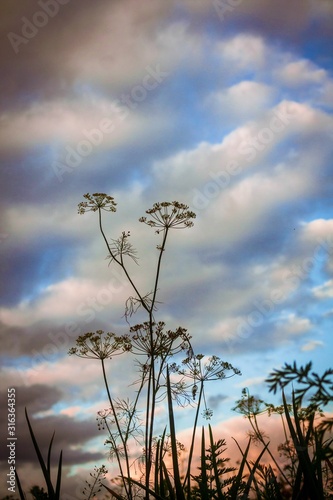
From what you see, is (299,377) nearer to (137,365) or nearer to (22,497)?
(22,497)

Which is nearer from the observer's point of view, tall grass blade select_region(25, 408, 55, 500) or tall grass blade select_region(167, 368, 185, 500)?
tall grass blade select_region(167, 368, 185, 500)

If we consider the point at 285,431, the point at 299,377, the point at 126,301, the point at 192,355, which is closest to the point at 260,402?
the point at 285,431

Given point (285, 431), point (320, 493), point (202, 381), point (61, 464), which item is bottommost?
point (320, 493)

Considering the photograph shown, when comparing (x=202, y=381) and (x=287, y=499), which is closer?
(x=287, y=499)

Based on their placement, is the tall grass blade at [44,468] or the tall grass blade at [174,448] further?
the tall grass blade at [44,468]

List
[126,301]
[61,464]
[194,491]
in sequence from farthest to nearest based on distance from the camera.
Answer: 1. [126,301]
2. [194,491]
3. [61,464]

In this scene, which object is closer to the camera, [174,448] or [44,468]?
[174,448]

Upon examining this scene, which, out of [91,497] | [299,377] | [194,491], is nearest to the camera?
[299,377]

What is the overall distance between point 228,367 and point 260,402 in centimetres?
136

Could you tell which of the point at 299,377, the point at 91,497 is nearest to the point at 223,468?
the point at 91,497

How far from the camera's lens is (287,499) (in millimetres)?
4422

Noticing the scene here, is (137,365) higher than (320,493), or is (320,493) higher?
(137,365)

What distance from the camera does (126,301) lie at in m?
8.06

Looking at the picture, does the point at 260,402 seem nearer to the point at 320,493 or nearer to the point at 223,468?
the point at 223,468
